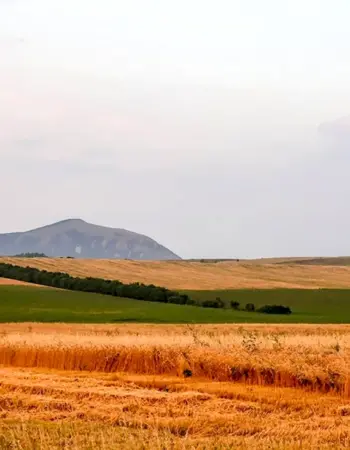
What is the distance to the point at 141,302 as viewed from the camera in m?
64.0

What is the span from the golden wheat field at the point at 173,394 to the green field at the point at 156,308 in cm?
2259

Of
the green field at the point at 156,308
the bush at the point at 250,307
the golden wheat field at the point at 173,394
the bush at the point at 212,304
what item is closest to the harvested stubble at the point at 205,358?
the golden wheat field at the point at 173,394

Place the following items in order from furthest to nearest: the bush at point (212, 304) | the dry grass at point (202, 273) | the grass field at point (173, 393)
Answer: the dry grass at point (202, 273), the bush at point (212, 304), the grass field at point (173, 393)

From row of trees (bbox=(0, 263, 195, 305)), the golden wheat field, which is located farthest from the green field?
the golden wheat field

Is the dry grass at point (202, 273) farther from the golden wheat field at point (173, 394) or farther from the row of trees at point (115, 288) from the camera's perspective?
the golden wheat field at point (173, 394)

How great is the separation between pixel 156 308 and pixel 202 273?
3272cm

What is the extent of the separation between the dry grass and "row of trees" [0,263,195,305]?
9.78 ft

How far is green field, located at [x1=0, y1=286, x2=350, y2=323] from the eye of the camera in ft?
166

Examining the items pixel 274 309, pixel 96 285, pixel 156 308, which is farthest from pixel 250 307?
pixel 96 285

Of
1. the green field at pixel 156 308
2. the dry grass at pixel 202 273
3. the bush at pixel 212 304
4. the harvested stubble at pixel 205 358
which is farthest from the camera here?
the dry grass at pixel 202 273

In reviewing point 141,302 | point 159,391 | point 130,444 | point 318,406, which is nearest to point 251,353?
point 159,391

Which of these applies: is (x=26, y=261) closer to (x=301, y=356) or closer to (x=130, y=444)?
(x=301, y=356)

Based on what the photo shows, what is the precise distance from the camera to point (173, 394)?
18375mm

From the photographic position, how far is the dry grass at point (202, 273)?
79.9 metres
